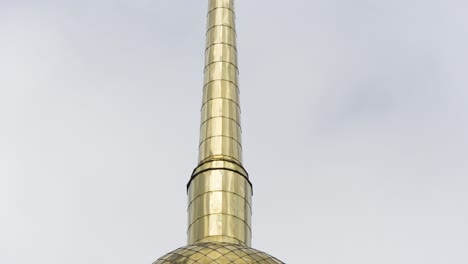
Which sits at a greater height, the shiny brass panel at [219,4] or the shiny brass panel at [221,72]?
the shiny brass panel at [219,4]

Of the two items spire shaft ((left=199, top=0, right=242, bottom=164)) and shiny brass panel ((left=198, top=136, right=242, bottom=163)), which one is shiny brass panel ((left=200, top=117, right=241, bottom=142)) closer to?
spire shaft ((left=199, top=0, right=242, bottom=164))

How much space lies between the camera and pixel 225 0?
134ft

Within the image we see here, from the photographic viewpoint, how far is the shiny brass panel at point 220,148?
35.7m

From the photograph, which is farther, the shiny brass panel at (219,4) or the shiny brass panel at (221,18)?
the shiny brass panel at (219,4)

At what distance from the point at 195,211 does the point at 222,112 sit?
4148mm

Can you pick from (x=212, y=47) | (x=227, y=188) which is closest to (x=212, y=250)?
(x=227, y=188)

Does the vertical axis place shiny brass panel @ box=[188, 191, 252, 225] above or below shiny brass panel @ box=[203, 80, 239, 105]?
below

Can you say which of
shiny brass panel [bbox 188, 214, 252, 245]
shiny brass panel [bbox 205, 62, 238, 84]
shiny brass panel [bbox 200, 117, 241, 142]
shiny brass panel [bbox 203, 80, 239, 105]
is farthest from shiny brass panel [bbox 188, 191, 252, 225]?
shiny brass panel [bbox 205, 62, 238, 84]

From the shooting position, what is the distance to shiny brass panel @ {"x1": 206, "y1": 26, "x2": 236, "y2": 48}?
129 ft

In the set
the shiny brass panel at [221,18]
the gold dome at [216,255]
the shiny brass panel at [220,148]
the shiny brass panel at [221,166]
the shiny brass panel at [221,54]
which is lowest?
the gold dome at [216,255]

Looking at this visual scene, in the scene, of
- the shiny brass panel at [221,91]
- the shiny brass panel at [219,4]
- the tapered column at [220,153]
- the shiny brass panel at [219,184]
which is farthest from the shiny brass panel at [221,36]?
the shiny brass panel at [219,184]

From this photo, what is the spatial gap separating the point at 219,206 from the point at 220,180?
111 centimetres

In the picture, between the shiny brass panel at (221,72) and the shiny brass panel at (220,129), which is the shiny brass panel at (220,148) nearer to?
the shiny brass panel at (220,129)

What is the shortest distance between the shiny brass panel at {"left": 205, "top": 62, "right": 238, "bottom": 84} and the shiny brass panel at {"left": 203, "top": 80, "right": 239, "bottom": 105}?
0.20 m
